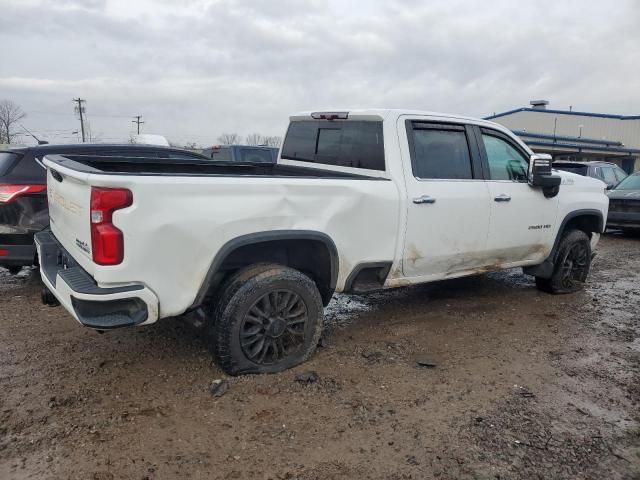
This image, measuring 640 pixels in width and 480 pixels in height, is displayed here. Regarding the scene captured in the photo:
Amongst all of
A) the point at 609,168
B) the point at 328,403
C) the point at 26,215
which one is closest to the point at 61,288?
the point at 328,403

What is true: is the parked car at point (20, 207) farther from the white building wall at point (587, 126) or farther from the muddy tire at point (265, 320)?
the white building wall at point (587, 126)

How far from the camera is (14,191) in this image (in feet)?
16.0

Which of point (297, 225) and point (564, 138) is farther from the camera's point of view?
point (564, 138)

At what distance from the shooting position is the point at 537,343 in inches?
176

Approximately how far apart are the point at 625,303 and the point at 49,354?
585 centimetres

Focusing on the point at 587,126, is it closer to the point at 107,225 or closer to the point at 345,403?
the point at 345,403

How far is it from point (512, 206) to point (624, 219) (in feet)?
23.5

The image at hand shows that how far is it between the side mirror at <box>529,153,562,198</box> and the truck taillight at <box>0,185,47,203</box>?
477cm

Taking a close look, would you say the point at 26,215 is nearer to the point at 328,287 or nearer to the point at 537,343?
the point at 328,287

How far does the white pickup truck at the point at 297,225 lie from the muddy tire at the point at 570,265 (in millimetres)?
178

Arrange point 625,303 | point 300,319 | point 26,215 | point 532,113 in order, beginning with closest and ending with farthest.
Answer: point 300,319 < point 26,215 < point 625,303 < point 532,113

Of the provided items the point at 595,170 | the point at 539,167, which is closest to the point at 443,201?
the point at 539,167

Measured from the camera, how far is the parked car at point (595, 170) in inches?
482

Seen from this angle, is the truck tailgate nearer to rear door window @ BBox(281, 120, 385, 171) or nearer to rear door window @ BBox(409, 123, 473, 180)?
rear door window @ BBox(281, 120, 385, 171)
